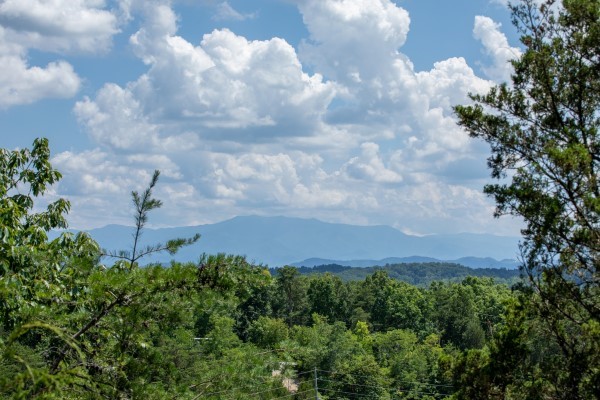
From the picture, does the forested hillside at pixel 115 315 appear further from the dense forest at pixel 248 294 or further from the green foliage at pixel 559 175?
the green foliage at pixel 559 175

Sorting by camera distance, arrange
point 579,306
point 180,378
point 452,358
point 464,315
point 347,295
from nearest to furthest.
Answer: point 180,378 < point 579,306 < point 452,358 < point 464,315 < point 347,295

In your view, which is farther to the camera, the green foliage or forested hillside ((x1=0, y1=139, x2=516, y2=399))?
the green foliage

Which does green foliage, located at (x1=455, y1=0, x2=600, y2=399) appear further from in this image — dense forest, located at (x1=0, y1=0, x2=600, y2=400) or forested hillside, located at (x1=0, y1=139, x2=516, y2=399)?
forested hillside, located at (x1=0, y1=139, x2=516, y2=399)

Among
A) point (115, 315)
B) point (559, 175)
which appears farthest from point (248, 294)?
point (559, 175)

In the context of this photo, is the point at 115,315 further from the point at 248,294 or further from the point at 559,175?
the point at 559,175

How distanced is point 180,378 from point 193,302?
0.82 m

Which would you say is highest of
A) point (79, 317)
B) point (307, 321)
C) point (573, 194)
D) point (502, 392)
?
point (573, 194)

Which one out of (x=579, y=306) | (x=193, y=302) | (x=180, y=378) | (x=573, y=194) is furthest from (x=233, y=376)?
(x=579, y=306)

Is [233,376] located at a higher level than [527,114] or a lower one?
lower

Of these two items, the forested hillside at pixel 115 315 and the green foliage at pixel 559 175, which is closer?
the forested hillside at pixel 115 315

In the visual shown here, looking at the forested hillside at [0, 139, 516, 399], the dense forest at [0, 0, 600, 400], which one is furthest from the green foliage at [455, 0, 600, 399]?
the forested hillside at [0, 139, 516, 399]

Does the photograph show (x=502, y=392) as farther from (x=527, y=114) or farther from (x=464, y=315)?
(x=464, y=315)

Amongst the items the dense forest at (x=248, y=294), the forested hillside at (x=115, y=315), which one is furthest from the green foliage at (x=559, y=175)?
the forested hillside at (x=115, y=315)

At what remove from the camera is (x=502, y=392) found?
323 inches
